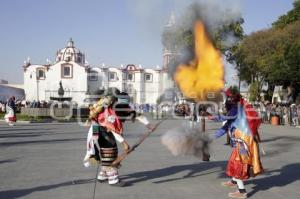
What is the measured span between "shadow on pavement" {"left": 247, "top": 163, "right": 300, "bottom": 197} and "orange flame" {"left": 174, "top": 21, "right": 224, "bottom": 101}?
178 cm

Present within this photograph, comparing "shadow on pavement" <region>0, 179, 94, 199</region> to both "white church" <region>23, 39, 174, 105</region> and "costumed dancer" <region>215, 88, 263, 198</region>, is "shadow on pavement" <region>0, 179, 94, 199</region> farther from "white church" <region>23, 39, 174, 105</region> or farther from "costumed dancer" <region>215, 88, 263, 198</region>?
"white church" <region>23, 39, 174, 105</region>

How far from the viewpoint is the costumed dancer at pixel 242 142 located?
7441mm

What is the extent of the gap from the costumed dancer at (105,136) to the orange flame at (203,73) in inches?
56.1

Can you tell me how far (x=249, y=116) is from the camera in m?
7.67

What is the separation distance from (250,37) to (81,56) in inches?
2747

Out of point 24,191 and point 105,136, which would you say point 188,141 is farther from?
point 24,191

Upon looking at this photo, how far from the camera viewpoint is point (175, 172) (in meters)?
9.46

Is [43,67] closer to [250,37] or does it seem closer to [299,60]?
[250,37]

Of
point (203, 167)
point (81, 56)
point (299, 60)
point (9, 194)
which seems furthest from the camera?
point (81, 56)

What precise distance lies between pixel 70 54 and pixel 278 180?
10034cm

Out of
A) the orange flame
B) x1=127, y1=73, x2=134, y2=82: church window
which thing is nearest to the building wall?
x1=127, y1=73, x2=134, y2=82: church window

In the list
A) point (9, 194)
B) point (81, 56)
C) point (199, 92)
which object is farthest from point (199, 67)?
point (81, 56)

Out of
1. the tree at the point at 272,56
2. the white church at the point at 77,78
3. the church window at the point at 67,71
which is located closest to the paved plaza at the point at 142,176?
the tree at the point at 272,56

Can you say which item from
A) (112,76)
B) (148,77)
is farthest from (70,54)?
(148,77)
